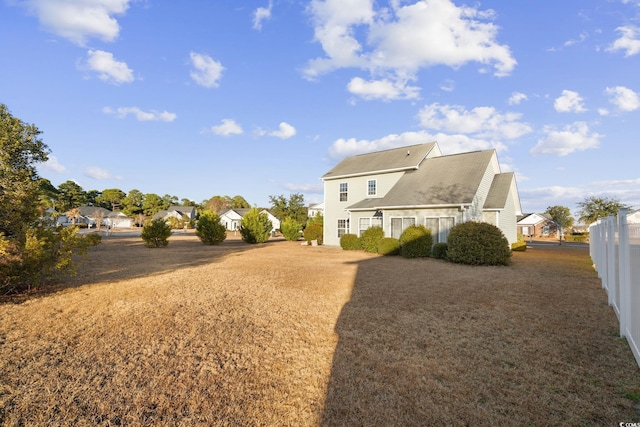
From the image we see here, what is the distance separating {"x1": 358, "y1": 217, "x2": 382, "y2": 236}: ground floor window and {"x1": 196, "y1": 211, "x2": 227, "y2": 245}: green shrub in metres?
11.4

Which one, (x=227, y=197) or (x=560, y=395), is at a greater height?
(x=227, y=197)

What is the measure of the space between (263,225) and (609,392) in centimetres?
2474

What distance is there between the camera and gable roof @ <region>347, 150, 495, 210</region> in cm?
1664

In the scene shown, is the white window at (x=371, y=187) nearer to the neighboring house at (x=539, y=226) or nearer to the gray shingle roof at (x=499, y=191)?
the gray shingle roof at (x=499, y=191)

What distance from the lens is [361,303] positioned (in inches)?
274

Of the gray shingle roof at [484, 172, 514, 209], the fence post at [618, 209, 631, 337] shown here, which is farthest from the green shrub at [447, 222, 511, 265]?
the fence post at [618, 209, 631, 337]

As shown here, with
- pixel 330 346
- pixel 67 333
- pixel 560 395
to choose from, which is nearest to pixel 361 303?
pixel 330 346

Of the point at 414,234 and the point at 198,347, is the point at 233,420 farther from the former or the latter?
the point at 414,234

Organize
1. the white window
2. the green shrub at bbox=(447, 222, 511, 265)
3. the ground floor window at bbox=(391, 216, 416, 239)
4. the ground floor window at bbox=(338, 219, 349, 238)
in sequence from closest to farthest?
1. the green shrub at bbox=(447, 222, 511, 265)
2. the ground floor window at bbox=(391, 216, 416, 239)
3. the white window
4. the ground floor window at bbox=(338, 219, 349, 238)

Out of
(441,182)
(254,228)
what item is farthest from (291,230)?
(441,182)

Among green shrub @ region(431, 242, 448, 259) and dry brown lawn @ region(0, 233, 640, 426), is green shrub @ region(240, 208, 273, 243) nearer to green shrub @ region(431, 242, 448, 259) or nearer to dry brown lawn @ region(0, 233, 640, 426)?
green shrub @ region(431, 242, 448, 259)

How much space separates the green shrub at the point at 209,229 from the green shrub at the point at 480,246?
58.4 ft

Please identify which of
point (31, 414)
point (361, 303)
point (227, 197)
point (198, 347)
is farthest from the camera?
point (227, 197)

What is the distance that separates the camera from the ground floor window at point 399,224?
58.2ft
